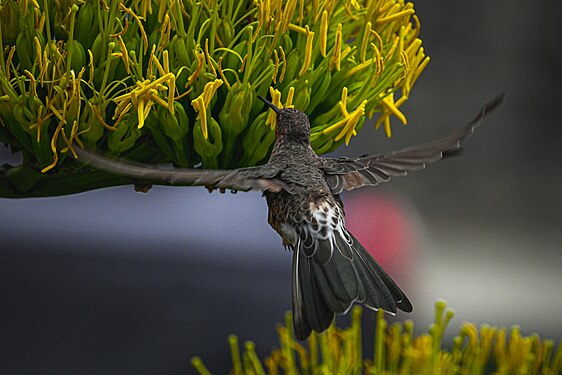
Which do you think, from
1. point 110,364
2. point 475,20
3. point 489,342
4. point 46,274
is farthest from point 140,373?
point 475,20

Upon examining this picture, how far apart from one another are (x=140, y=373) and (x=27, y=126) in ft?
5.14

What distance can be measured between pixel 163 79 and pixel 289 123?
9cm

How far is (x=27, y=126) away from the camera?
2.00 feet

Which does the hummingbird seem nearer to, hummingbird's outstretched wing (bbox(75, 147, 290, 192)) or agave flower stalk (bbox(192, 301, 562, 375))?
hummingbird's outstretched wing (bbox(75, 147, 290, 192))

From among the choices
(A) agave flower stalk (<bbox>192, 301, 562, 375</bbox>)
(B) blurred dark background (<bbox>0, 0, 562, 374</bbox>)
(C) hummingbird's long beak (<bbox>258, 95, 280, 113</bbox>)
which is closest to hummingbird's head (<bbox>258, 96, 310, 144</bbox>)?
(C) hummingbird's long beak (<bbox>258, 95, 280, 113</bbox>)

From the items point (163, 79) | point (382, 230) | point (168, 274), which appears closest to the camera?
point (163, 79)

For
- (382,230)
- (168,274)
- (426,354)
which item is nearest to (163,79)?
(426,354)

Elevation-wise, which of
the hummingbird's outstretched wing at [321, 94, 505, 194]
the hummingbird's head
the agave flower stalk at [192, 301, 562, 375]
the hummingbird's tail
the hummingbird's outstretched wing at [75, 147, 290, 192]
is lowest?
the agave flower stalk at [192, 301, 562, 375]

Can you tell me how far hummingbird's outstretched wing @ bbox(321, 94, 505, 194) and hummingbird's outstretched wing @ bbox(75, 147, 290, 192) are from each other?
0.07 meters

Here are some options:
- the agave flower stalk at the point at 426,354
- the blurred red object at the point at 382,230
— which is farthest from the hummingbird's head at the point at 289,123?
the blurred red object at the point at 382,230

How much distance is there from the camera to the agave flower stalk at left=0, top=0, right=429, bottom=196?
0.60m

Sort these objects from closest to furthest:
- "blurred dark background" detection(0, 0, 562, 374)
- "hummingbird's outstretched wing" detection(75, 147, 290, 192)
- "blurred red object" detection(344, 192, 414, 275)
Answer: "hummingbird's outstretched wing" detection(75, 147, 290, 192)
"blurred dark background" detection(0, 0, 562, 374)
"blurred red object" detection(344, 192, 414, 275)

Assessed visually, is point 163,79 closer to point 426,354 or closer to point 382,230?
point 426,354

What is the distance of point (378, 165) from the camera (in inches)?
26.5
